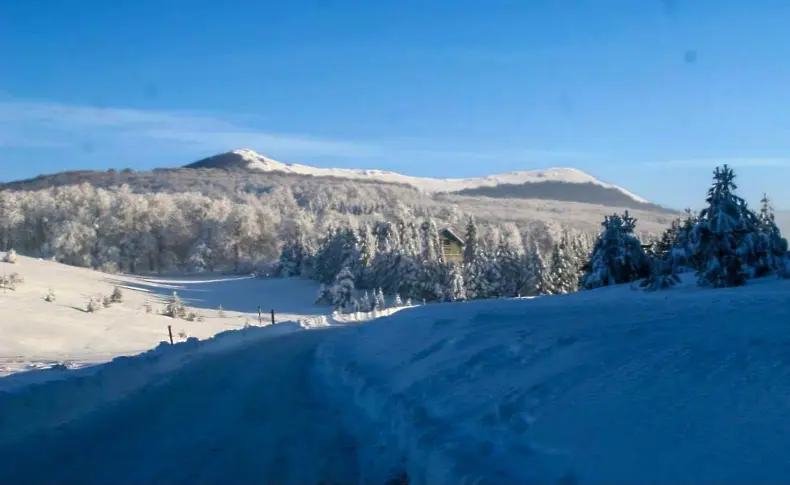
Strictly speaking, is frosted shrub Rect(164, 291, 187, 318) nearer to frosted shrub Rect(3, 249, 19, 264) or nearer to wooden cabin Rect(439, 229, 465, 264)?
frosted shrub Rect(3, 249, 19, 264)

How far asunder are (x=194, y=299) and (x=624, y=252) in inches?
1903

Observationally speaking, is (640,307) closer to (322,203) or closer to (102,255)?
(102,255)

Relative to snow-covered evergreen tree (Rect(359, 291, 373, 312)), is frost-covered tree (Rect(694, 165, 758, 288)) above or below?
above

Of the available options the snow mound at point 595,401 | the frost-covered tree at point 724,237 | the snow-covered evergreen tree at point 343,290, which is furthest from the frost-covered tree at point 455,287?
the snow mound at point 595,401

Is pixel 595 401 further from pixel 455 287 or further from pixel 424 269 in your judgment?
pixel 424 269

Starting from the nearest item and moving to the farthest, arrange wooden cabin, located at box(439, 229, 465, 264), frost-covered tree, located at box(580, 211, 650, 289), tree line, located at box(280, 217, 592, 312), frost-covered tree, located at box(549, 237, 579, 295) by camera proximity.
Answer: frost-covered tree, located at box(580, 211, 650, 289)
frost-covered tree, located at box(549, 237, 579, 295)
tree line, located at box(280, 217, 592, 312)
wooden cabin, located at box(439, 229, 465, 264)

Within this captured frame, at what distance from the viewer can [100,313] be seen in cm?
4153

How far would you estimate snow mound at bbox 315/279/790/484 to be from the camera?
554cm

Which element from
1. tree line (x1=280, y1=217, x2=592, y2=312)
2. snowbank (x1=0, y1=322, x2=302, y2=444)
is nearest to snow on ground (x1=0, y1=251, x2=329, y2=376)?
tree line (x1=280, y1=217, x2=592, y2=312)

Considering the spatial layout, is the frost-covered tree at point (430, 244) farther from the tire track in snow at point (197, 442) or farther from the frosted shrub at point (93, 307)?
the tire track in snow at point (197, 442)

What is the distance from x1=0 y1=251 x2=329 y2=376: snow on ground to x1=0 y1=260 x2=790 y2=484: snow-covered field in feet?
45.0

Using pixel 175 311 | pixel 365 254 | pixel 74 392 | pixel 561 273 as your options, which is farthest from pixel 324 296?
pixel 74 392

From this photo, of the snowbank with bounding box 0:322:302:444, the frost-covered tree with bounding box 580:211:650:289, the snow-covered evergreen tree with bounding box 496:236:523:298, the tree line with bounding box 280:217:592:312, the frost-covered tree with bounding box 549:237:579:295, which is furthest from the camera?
the snow-covered evergreen tree with bounding box 496:236:523:298

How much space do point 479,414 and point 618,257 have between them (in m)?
24.7
